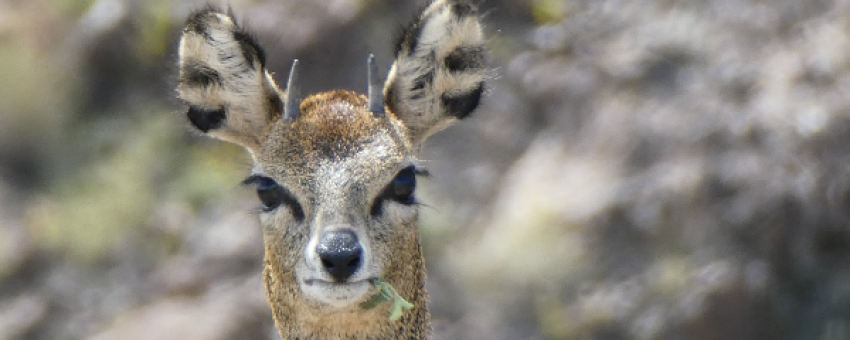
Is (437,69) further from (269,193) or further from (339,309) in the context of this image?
(339,309)

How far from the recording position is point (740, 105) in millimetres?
8961

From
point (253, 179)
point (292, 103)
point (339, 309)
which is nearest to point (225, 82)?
point (292, 103)

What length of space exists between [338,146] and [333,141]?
5 centimetres

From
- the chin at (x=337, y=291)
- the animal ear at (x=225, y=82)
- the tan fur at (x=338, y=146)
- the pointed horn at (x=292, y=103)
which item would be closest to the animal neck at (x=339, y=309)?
the tan fur at (x=338, y=146)

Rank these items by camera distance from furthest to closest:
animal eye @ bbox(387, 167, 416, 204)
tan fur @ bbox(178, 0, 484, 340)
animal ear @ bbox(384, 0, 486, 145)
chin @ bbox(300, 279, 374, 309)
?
animal ear @ bbox(384, 0, 486, 145), animal eye @ bbox(387, 167, 416, 204), tan fur @ bbox(178, 0, 484, 340), chin @ bbox(300, 279, 374, 309)

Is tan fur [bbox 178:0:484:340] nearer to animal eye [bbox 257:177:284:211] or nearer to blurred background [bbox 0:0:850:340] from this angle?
animal eye [bbox 257:177:284:211]

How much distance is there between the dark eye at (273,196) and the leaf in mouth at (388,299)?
48 cm

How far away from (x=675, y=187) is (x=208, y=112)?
4.95 metres

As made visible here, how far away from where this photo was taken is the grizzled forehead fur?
4.50 metres

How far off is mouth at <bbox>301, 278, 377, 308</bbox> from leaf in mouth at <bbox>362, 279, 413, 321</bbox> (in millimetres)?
110

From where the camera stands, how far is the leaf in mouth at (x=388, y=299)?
4395 millimetres

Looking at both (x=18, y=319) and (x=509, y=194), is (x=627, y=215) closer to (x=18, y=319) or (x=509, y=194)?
(x=509, y=194)

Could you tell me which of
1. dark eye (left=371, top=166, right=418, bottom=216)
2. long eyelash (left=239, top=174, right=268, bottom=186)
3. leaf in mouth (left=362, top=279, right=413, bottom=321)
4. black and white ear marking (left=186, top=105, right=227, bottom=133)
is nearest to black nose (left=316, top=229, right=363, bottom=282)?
leaf in mouth (left=362, top=279, right=413, bottom=321)

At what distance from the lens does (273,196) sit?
4.60m
